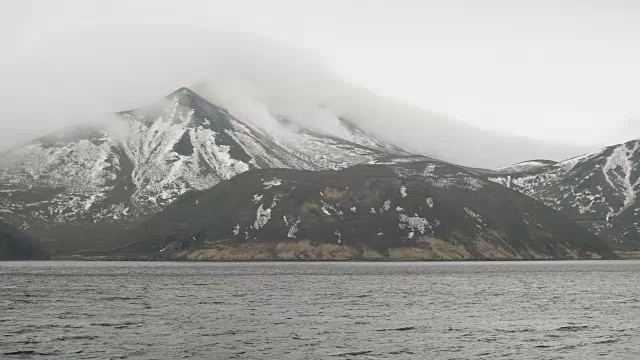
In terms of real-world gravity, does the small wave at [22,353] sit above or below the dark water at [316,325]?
above

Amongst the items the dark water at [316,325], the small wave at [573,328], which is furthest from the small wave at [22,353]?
the small wave at [573,328]

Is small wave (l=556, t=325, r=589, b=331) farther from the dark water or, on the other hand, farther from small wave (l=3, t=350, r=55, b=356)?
small wave (l=3, t=350, r=55, b=356)

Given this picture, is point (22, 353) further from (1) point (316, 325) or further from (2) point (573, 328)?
(2) point (573, 328)

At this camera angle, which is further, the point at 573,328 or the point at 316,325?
the point at 316,325

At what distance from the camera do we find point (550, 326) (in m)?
100

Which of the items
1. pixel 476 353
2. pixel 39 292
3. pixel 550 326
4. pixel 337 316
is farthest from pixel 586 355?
pixel 39 292

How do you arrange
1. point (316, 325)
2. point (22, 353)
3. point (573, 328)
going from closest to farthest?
point (22, 353) < point (573, 328) < point (316, 325)

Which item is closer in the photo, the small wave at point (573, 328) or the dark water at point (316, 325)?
the dark water at point (316, 325)

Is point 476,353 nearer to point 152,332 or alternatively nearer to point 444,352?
point 444,352

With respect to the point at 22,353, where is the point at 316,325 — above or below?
below

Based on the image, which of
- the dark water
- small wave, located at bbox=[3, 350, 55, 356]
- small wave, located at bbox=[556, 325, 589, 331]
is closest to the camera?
small wave, located at bbox=[3, 350, 55, 356]

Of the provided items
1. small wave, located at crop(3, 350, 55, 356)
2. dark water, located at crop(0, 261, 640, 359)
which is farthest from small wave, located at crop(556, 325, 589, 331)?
small wave, located at crop(3, 350, 55, 356)

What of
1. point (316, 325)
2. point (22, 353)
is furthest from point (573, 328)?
point (22, 353)

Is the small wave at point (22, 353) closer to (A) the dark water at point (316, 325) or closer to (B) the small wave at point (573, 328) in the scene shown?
(A) the dark water at point (316, 325)
